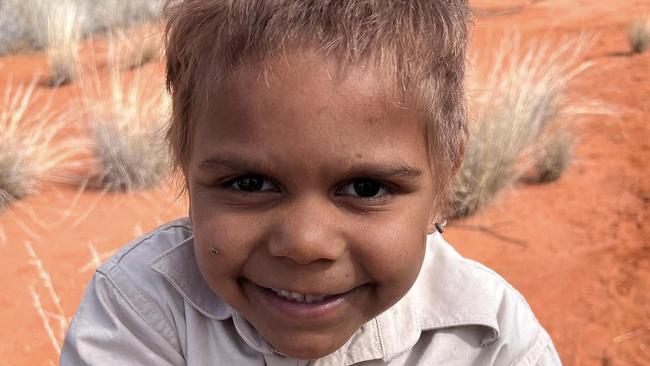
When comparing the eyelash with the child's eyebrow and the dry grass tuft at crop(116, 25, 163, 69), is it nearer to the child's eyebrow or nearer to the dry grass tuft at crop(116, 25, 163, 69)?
the child's eyebrow

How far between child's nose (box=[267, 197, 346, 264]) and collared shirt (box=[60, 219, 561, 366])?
0.37 metres

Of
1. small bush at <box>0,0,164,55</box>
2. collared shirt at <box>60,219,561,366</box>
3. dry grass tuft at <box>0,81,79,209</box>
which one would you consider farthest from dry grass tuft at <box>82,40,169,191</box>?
small bush at <box>0,0,164,55</box>

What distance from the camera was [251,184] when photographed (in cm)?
135

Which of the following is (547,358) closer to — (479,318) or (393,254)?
(479,318)

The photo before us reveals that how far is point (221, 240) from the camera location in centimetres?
135

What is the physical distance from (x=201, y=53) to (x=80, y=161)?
162 inches

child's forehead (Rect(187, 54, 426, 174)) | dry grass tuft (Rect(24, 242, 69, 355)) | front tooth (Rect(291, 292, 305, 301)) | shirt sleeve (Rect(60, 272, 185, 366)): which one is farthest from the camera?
dry grass tuft (Rect(24, 242, 69, 355))

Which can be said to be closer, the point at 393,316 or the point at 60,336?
the point at 393,316

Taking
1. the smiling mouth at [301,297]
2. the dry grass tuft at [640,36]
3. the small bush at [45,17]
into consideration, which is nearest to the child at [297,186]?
the smiling mouth at [301,297]

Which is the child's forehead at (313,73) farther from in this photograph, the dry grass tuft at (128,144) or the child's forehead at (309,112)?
the dry grass tuft at (128,144)

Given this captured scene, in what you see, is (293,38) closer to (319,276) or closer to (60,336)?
(319,276)

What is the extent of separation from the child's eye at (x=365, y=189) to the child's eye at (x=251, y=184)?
0.13 metres

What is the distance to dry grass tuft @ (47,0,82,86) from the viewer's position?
7335 mm

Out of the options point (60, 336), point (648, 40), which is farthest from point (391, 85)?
point (648, 40)
